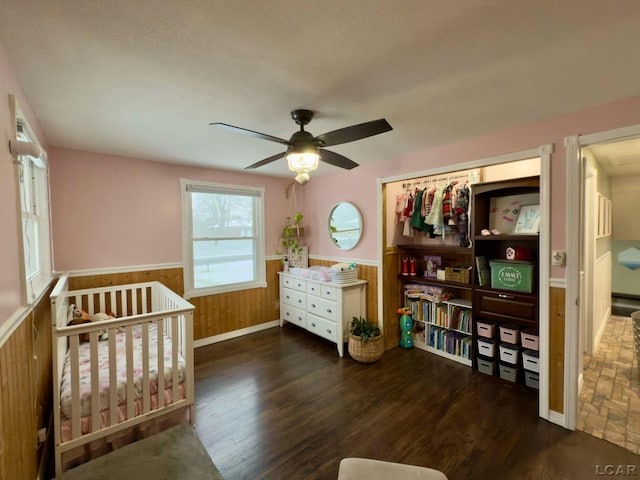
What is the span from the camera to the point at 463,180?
10.3ft

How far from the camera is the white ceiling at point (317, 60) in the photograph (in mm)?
1087

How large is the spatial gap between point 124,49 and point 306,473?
2430mm

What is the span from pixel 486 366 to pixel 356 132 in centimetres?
263

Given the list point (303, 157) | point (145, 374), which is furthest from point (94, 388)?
point (303, 157)

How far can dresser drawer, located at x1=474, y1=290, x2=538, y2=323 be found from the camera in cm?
253

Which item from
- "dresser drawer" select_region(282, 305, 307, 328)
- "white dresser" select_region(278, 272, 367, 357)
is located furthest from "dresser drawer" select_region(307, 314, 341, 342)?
"dresser drawer" select_region(282, 305, 307, 328)

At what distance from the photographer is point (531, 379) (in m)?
2.55

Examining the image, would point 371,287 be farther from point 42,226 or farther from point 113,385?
point 42,226

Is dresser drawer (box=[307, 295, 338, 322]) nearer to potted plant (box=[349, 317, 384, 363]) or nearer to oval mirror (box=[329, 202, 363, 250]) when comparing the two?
potted plant (box=[349, 317, 384, 363])

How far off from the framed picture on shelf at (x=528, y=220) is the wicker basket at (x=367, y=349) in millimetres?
1745

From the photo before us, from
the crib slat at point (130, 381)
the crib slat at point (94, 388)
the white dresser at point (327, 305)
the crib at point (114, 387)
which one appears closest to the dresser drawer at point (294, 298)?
the white dresser at point (327, 305)

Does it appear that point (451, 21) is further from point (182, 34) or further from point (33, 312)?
point (33, 312)

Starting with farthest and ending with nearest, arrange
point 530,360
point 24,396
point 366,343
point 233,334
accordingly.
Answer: point 233,334 < point 366,343 < point 530,360 < point 24,396

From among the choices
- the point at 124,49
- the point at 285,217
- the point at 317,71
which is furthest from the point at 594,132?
the point at 285,217
